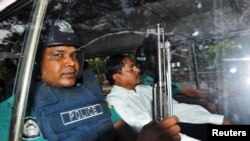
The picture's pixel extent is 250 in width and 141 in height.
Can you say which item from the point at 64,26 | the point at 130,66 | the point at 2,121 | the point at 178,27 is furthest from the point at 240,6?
the point at 2,121

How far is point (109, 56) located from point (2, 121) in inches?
25.6

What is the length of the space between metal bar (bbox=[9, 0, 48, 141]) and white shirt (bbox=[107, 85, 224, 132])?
0.42m

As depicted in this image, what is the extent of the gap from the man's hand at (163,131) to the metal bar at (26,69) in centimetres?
60

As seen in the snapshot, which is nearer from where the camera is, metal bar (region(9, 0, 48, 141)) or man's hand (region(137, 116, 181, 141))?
man's hand (region(137, 116, 181, 141))

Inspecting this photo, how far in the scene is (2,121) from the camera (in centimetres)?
186

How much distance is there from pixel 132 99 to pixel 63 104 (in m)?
0.35

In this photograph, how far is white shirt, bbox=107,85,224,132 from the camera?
1709mm

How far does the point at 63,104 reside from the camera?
1.81 m

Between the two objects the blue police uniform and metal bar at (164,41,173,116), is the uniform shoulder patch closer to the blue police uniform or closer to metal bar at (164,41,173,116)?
the blue police uniform

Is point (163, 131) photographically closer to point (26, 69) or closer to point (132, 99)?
point (132, 99)

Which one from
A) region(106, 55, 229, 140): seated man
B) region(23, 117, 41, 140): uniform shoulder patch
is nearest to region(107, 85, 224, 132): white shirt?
region(106, 55, 229, 140): seated man

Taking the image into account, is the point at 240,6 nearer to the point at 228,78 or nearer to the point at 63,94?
the point at 228,78

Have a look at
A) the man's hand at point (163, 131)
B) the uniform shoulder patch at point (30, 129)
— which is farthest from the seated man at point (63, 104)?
the man's hand at point (163, 131)

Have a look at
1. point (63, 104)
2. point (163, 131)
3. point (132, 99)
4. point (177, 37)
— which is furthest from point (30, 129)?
point (177, 37)
